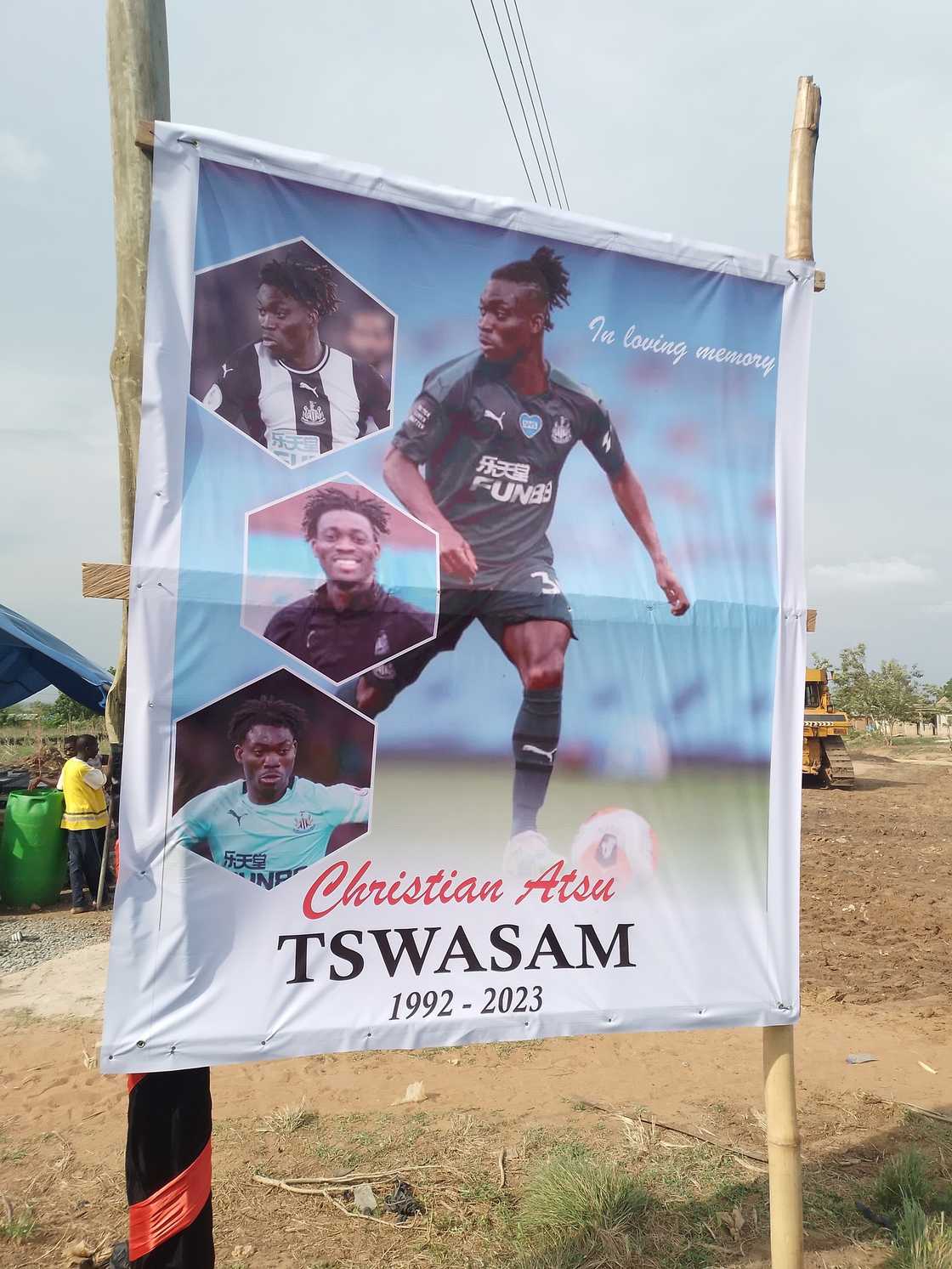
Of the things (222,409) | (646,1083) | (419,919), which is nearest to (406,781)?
(419,919)

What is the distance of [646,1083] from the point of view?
5.54m

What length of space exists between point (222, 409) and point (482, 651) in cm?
100

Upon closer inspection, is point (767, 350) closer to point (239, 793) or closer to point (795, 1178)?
point (239, 793)

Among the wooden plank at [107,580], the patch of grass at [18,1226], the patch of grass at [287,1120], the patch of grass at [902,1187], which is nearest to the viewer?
the wooden plank at [107,580]

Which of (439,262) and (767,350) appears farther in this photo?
(767,350)

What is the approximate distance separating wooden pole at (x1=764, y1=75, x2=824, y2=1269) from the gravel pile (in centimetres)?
652

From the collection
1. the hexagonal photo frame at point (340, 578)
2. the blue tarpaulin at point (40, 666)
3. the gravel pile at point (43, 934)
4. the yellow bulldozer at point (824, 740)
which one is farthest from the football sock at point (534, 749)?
the yellow bulldozer at point (824, 740)

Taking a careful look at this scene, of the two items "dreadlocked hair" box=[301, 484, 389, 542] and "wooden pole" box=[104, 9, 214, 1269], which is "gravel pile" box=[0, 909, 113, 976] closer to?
"wooden pole" box=[104, 9, 214, 1269]

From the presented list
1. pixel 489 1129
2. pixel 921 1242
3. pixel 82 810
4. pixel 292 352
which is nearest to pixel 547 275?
pixel 292 352

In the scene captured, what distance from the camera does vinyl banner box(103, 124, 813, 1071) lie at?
8.36 ft

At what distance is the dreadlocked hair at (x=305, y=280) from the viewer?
2.66 metres

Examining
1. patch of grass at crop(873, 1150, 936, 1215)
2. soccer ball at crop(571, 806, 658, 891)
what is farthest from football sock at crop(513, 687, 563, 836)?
patch of grass at crop(873, 1150, 936, 1215)

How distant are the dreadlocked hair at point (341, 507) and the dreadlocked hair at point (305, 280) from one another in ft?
1.67

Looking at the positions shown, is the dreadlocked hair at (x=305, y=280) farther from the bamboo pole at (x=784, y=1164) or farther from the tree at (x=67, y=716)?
the tree at (x=67, y=716)
